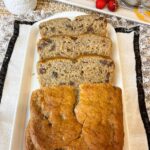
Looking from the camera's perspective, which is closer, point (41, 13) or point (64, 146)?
point (64, 146)

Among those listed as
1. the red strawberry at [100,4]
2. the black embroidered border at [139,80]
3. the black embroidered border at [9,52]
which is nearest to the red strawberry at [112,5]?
the red strawberry at [100,4]

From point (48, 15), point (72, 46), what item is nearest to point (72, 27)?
point (72, 46)

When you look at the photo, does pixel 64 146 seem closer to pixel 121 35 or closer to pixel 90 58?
pixel 90 58

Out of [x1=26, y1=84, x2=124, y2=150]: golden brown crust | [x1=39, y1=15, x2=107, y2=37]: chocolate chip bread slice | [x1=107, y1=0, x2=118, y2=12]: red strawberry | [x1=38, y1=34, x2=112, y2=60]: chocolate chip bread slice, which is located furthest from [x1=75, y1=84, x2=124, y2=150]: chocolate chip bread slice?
[x1=107, y1=0, x2=118, y2=12]: red strawberry

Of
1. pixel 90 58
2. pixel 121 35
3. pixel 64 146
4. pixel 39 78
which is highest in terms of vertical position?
pixel 121 35

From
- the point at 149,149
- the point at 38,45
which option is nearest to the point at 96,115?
the point at 149,149

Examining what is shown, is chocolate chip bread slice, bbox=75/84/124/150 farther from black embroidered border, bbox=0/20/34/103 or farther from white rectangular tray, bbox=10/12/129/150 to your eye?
black embroidered border, bbox=0/20/34/103
